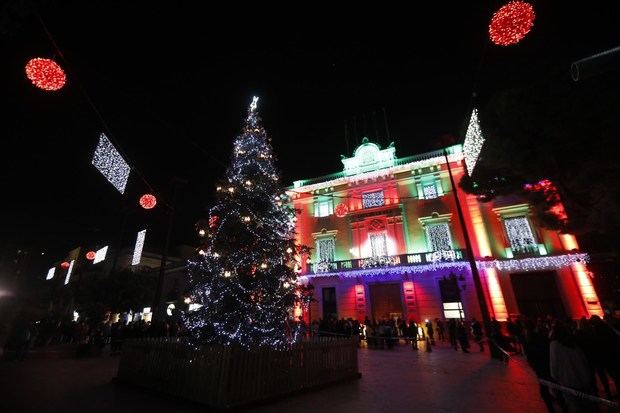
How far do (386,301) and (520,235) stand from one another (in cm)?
1044

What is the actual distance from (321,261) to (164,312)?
18979 mm

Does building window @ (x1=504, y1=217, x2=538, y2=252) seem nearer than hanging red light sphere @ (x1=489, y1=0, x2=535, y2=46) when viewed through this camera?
No

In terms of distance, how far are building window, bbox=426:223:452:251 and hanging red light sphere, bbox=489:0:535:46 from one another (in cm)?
1827

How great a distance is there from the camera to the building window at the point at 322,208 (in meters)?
27.2

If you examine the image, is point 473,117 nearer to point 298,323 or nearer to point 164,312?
point 298,323

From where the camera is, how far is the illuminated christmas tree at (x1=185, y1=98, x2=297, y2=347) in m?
8.46

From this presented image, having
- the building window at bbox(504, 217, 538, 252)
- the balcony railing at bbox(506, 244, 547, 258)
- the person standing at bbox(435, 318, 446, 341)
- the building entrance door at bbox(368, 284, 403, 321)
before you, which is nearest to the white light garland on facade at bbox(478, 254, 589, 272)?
the balcony railing at bbox(506, 244, 547, 258)

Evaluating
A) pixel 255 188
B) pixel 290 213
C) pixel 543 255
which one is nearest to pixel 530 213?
pixel 543 255

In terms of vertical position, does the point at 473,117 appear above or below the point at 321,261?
above

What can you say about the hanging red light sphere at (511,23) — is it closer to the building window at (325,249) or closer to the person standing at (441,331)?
the person standing at (441,331)

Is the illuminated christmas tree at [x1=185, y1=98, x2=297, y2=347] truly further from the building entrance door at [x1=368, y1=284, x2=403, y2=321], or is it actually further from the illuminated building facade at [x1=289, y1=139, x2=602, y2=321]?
the building entrance door at [x1=368, y1=284, x2=403, y2=321]

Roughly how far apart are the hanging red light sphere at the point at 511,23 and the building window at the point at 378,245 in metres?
19.0

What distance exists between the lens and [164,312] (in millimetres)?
31312

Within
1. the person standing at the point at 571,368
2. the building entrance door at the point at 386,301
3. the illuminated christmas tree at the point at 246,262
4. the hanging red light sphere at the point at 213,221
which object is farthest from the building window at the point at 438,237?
the person standing at the point at 571,368
